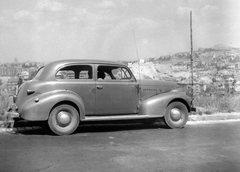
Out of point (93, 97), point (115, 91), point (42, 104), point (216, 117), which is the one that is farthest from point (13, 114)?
point (216, 117)

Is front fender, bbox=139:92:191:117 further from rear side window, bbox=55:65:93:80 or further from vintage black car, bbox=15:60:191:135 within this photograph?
rear side window, bbox=55:65:93:80

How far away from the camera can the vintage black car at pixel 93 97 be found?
692 centimetres

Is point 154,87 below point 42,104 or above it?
above

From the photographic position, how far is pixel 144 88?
8.18 metres

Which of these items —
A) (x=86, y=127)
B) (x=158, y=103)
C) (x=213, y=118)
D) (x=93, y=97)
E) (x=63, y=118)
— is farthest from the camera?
(x=213, y=118)

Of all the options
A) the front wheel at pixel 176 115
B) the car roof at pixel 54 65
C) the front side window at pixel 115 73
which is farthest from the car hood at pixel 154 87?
the car roof at pixel 54 65

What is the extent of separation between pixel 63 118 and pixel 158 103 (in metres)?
2.39

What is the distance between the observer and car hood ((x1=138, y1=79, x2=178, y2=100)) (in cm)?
816

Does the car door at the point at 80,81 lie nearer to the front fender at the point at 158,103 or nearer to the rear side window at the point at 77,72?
the rear side window at the point at 77,72

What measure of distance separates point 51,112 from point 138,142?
6.57ft

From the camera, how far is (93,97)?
747cm

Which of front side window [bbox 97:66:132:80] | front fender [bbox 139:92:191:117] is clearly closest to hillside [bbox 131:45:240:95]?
front fender [bbox 139:92:191:117]

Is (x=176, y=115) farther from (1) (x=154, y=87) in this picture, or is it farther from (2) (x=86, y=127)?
(2) (x=86, y=127)

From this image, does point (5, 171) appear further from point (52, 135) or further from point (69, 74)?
point (69, 74)
